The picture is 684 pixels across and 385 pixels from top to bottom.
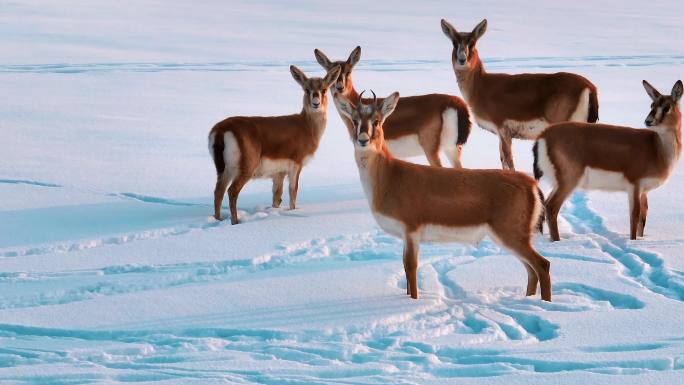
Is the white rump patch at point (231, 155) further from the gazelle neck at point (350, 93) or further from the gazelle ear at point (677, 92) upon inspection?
the gazelle ear at point (677, 92)

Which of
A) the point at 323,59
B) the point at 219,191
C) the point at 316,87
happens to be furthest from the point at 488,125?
the point at 219,191

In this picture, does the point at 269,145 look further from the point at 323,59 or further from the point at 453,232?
the point at 453,232

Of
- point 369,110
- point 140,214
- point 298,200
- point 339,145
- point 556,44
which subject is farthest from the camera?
point 556,44

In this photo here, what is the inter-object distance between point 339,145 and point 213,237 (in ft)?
Answer: 17.3

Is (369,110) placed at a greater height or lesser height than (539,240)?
greater

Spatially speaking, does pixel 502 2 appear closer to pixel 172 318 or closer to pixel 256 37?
pixel 256 37

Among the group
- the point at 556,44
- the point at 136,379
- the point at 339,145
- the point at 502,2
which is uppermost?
the point at 502,2

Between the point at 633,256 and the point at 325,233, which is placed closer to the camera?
the point at 633,256

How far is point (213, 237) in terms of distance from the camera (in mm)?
9250

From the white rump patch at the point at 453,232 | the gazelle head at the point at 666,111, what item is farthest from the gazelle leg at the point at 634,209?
the white rump patch at the point at 453,232

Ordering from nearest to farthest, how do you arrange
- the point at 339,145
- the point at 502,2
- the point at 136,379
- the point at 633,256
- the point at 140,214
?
the point at 136,379 → the point at 633,256 → the point at 140,214 → the point at 339,145 → the point at 502,2

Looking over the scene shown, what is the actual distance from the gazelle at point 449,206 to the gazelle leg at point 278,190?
2996 mm

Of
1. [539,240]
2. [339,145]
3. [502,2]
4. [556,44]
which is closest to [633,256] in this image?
[539,240]

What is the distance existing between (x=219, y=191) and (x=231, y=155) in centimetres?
38
